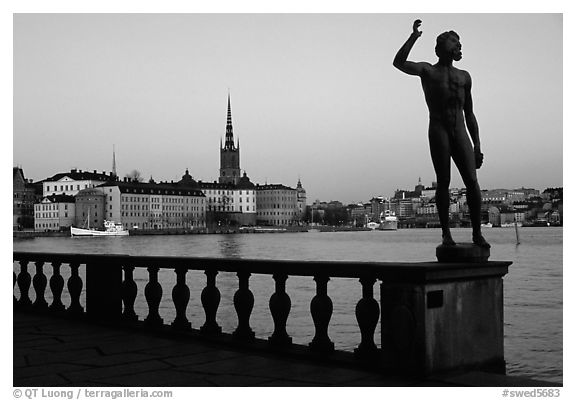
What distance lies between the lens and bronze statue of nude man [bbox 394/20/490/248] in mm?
6191

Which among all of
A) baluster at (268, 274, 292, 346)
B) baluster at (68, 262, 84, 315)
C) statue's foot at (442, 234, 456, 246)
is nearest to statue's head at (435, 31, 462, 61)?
statue's foot at (442, 234, 456, 246)

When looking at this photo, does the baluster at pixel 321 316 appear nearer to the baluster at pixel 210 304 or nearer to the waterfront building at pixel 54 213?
the baluster at pixel 210 304

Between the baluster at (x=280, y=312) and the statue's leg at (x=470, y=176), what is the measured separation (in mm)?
1746

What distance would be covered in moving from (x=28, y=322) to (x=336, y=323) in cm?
1176

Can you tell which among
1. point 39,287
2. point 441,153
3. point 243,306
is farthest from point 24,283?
point 441,153

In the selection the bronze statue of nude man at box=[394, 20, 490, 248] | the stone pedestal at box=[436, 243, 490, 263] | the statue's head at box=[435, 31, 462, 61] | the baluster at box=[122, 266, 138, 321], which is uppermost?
the statue's head at box=[435, 31, 462, 61]

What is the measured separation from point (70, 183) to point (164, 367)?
7038 inches

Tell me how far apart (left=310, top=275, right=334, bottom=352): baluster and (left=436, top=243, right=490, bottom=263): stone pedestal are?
101 centimetres

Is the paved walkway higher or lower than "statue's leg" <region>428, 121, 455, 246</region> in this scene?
lower

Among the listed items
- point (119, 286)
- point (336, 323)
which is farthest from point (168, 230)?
point (119, 286)

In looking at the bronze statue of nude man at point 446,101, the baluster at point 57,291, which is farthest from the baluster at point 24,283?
the bronze statue of nude man at point 446,101

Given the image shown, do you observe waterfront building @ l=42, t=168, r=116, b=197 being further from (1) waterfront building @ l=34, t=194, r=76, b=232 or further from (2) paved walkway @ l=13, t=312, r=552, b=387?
(2) paved walkway @ l=13, t=312, r=552, b=387

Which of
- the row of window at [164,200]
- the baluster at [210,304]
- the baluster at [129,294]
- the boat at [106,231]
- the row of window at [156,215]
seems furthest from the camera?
the row of window at [156,215]

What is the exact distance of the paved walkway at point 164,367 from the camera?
5.45 m
